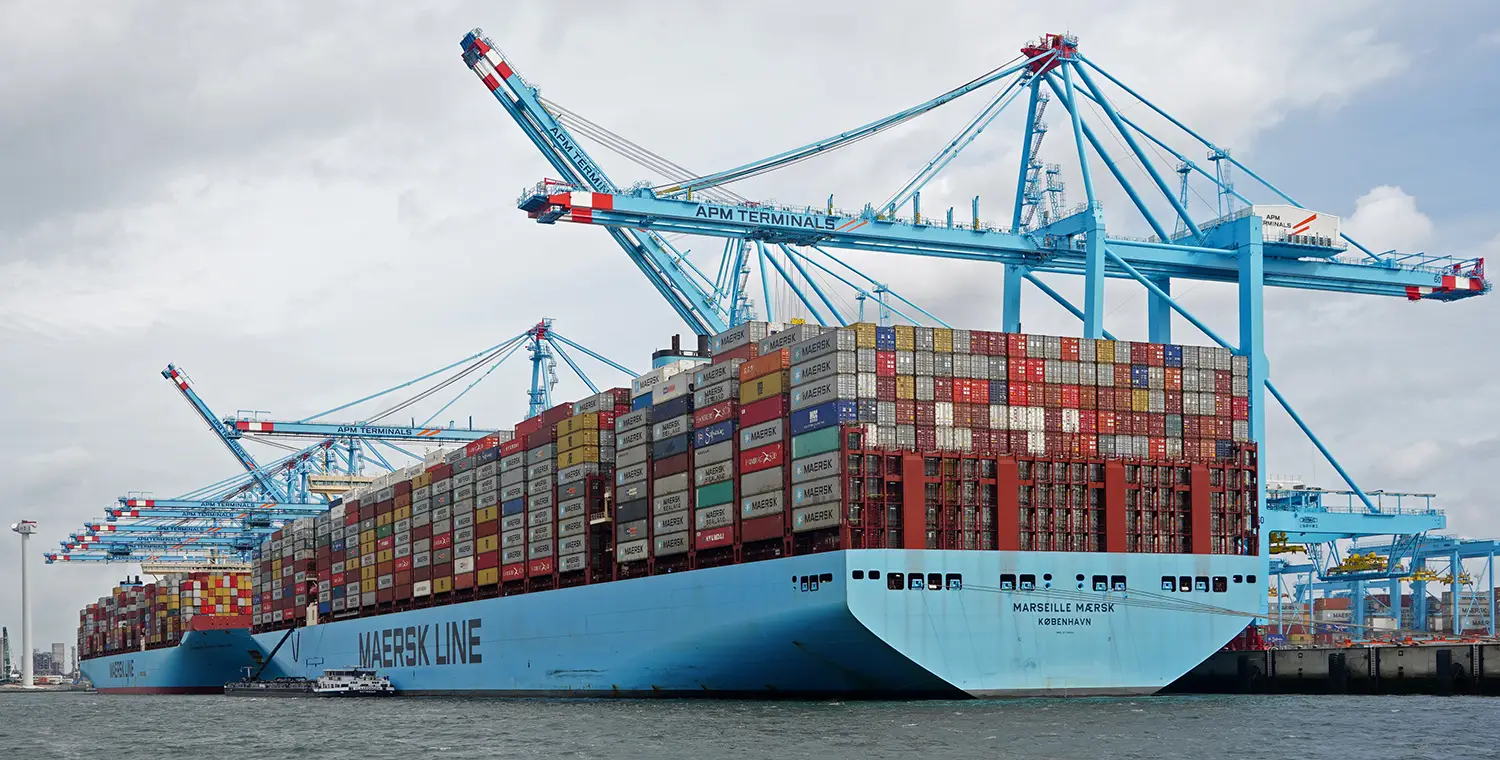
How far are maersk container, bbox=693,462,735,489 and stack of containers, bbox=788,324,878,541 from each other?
3.01 m

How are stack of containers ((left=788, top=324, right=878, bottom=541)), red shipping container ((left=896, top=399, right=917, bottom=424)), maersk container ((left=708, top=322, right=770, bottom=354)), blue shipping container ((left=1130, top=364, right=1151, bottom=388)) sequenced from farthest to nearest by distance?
maersk container ((left=708, top=322, right=770, bottom=354))
blue shipping container ((left=1130, top=364, right=1151, bottom=388))
red shipping container ((left=896, top=399, right=917, bottom=424))
stack of containers ((left=788, top=324, right=878, bottom=541))

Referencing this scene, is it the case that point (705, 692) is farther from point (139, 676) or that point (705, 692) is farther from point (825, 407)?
point (139, 676)

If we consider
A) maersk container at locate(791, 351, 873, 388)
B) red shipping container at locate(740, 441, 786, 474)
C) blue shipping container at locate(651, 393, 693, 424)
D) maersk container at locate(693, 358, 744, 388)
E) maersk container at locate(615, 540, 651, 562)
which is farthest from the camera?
maersk container at locate(615, 540, 651, 562)

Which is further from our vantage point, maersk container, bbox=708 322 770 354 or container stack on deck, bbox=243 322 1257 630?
maersk container, bbox=708 322 770 354

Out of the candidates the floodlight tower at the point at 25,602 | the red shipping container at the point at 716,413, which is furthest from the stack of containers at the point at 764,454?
the floodlight tower at the point at 25,602

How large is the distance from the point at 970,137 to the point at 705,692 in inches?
872

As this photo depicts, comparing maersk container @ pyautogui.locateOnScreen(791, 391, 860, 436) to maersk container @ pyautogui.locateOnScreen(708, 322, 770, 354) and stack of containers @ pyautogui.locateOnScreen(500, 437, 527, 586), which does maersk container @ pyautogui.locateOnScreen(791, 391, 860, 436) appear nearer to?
maersk container @ pyautogui.locateOnScreen(708, 322, 770, 354)

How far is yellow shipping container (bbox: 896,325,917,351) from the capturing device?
1797 inches

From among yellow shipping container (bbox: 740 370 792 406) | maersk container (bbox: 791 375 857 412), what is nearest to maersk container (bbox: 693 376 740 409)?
yellow shipping container (bbox: 740 370 792 406)

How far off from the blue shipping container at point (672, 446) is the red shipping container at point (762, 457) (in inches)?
132

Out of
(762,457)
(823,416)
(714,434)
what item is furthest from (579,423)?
(823,416)

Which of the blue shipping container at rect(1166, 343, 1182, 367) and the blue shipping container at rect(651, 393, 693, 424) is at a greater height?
the blue shipping container at rect(1166, 343, 1182, 367)

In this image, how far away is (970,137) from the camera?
2253 inches

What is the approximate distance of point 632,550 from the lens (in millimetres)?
52219
